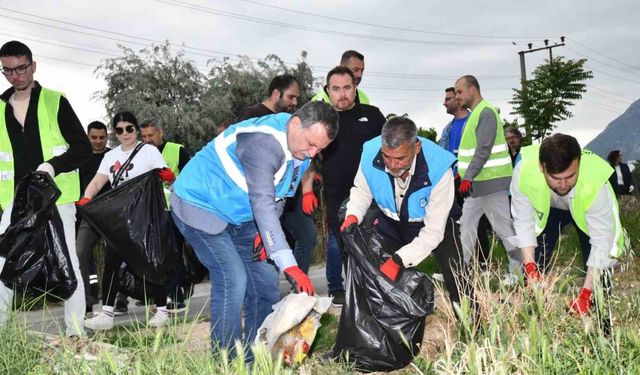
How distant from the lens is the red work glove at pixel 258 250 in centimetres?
435

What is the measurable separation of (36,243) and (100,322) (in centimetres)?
140

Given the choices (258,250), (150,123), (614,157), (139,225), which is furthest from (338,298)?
(614,157)

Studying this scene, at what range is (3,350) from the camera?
3.85m

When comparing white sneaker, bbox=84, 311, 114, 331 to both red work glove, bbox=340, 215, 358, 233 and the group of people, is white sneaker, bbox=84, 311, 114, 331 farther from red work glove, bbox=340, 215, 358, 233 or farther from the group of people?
red work glove, bbox=340, 215, 358, 233

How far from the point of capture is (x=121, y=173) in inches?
255

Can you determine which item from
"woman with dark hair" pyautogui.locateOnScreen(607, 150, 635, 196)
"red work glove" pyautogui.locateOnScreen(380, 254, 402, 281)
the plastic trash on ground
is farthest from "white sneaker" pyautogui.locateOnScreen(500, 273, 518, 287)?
"woman with dark hair" pyautogui.locateOnScreen(607, 150, 635, 196)

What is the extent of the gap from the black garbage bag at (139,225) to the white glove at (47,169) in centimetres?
72

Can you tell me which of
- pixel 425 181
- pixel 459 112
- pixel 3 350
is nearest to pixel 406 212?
pixel 425 181

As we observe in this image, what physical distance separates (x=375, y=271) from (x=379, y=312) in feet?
0.74

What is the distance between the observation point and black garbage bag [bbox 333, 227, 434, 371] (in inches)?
174

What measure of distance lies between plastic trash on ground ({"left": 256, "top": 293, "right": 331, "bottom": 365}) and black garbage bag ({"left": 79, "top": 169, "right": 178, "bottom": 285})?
1.86 meters

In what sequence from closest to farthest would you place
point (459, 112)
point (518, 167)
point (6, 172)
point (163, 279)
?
point (518, 167)
point (6, 172)
point (163, 279)
point (459, 112)

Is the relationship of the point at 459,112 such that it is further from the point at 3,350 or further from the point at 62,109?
the point at 3,350

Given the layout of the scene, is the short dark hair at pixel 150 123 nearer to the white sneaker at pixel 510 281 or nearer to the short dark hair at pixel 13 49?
the short dark hair at pixel 13 49
